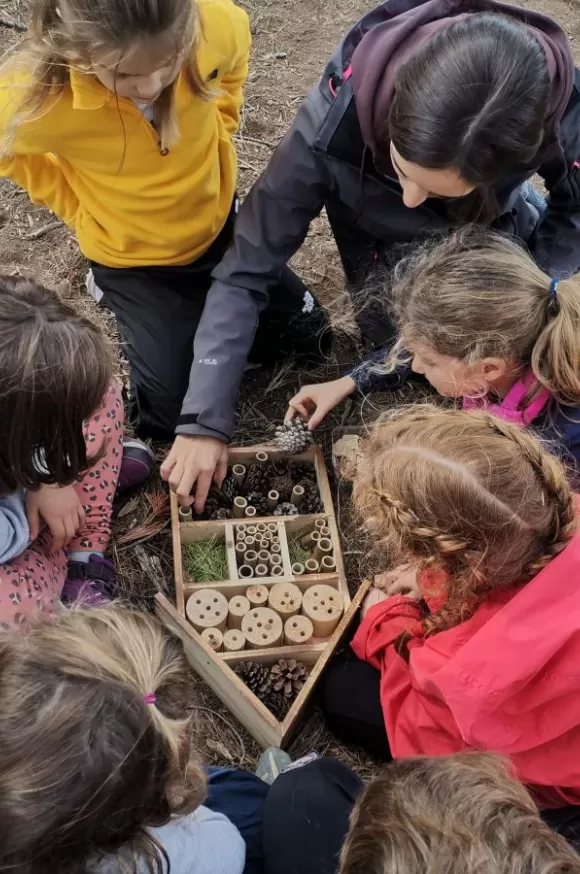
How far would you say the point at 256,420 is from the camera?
2590 mm

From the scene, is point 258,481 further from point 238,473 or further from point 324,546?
point 324,546

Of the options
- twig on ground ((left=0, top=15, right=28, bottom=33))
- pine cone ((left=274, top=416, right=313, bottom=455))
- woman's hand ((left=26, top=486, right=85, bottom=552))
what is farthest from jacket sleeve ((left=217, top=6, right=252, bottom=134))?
twig on ground ((left=0, top=15, right=28, bottom=33))

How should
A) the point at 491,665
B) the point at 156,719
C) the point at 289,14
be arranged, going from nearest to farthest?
the point at 156,719
the point at 491,665
the point at 289,14

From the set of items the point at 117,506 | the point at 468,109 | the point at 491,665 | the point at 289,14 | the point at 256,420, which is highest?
the point at 468,109

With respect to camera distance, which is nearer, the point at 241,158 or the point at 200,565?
the point at 200,565

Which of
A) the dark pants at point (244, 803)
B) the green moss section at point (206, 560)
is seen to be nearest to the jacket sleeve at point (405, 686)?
the dark pants at point (244, 803)

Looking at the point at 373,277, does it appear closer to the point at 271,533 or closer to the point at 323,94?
the point at 323,94

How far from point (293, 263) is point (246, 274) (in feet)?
2.82

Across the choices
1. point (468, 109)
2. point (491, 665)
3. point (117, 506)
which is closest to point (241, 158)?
point (117, 506)

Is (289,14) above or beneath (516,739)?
above

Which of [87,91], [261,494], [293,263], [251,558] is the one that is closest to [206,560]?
[251,558]

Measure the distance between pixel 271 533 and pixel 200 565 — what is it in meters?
0.22

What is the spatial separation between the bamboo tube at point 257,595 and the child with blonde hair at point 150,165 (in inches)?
16.3

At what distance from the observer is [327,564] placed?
6.88ft
